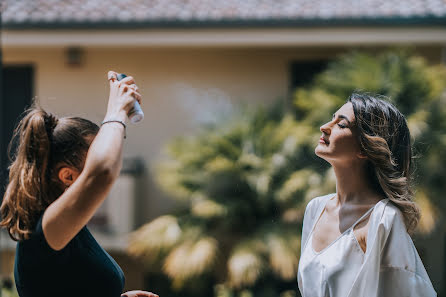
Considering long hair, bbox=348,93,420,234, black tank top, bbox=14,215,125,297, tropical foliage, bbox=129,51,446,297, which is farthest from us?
tropical foliage, bbox=129,51,446,297

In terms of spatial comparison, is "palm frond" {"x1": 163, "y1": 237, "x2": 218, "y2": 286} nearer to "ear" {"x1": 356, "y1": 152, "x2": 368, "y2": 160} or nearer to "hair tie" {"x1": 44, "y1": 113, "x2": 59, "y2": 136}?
"ear" {"x1": 356, "y1": 152, "x2": 368, "y2": 160}

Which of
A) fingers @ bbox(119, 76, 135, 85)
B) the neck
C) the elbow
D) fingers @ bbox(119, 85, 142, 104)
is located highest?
fingers @ bbox(119, 76, 135, 85)

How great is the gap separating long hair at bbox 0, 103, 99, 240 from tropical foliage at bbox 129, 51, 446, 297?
4.77 metres

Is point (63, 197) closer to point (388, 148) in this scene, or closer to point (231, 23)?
point (388, 148)

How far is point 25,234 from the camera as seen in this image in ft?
5.45

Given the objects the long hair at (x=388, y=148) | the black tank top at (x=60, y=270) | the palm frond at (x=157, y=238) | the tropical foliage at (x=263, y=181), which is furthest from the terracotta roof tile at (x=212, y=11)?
the black tank top at (x=60, y=270)

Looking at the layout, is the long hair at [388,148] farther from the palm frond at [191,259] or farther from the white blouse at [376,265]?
the palm frond at [191,259]

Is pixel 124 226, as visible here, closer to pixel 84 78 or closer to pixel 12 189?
pixel 84 78

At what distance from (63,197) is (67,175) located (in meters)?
0.23

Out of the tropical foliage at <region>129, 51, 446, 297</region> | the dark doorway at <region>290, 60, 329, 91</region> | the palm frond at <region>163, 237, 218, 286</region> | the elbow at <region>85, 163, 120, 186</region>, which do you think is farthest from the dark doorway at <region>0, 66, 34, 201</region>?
the elbow at <region>85, 163, 120, 186</region>

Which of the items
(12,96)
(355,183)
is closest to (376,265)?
(355,183)

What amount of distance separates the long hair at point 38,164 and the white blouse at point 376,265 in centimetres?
105

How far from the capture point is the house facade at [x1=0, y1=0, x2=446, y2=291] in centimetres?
791

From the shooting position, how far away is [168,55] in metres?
8.86
